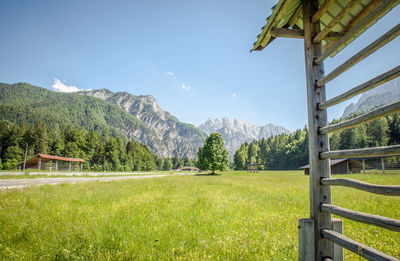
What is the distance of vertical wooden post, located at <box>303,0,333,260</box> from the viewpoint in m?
2.73

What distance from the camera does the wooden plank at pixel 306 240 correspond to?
106 inches

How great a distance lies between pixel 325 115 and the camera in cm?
291

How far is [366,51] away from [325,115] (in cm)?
108

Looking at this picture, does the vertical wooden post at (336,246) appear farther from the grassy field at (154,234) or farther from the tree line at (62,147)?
the tree line at (62,147)

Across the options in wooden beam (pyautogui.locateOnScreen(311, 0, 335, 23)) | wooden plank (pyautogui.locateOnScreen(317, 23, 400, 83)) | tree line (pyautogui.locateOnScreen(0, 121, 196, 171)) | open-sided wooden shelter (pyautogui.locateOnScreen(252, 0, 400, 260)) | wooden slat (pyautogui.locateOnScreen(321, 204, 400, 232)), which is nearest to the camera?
wooden slat (pyautogui.locateOnScreen(321, 204, 400, 232))

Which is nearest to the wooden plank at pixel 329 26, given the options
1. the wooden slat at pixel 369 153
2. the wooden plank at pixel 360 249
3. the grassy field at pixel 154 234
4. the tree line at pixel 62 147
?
the wooden slat at pixel 369 153

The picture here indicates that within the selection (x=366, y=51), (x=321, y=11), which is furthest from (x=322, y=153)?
(x=321, y=11)

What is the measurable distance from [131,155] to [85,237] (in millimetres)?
90907

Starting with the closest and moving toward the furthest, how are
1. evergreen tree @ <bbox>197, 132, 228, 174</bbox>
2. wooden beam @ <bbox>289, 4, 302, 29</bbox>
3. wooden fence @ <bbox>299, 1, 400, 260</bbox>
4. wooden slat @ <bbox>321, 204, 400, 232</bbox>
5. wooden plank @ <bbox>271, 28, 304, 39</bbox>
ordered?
wooden slat @ <bbox>321, 204, 400, 232</bbox>
wooden fence @ <bbox>299, 1, 400, 260</bbox>
wooden plank @ <bbox>271, 28, 304, 39</bbox>
wooden beam @ <bbox>289, 4, 302, 29</bbox>
evergreen tree @ <bbox>197, 132, 228, 174</bbox>

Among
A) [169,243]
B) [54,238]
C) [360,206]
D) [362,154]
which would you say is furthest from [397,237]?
[54,238]

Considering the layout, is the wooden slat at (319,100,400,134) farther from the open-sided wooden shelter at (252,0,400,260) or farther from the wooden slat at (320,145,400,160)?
the wooden slat at (320,145,400,160)

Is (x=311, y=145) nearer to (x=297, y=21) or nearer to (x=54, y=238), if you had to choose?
(x=297, y=21)

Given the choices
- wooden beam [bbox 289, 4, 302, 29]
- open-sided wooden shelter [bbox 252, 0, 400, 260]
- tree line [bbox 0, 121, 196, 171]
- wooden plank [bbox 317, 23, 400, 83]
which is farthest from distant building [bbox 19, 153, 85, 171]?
wooden plank [bbox 317, 23, 400, 83]

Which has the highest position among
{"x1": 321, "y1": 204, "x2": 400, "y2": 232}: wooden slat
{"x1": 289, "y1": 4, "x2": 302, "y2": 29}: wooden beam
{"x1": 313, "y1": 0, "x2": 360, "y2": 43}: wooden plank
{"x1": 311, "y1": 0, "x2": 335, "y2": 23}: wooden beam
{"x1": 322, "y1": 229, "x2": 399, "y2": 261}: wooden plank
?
{"x1": 289, "y1": 4, "x2": 302, "y2": 29}: wooden beam
